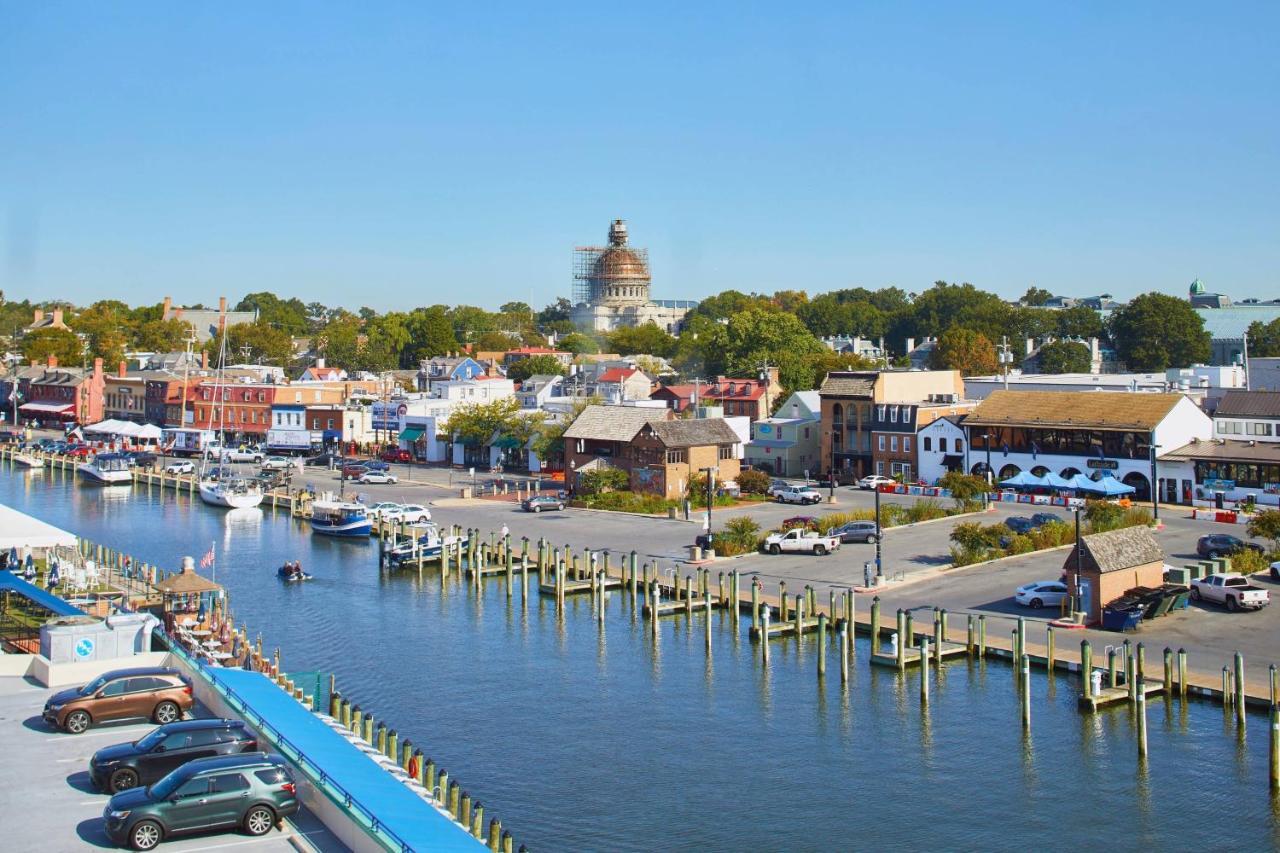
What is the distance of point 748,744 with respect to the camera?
32.8m

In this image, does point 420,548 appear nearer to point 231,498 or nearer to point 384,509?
point 384,509

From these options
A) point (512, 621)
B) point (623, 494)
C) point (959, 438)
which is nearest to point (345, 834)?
point (512, 621)

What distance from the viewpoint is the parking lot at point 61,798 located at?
21125 mm

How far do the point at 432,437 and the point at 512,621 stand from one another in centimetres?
5038

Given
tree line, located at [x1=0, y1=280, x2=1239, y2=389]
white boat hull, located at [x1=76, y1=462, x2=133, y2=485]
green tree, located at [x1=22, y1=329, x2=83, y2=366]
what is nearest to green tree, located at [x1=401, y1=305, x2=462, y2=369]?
tree line, located at [x1=0, y1=280, x2=1239, y2=389]

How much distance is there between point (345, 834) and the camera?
21219mm

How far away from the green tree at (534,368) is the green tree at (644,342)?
94.4 ft

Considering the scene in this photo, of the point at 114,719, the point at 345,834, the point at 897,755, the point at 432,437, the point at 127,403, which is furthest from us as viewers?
the point at 127,403

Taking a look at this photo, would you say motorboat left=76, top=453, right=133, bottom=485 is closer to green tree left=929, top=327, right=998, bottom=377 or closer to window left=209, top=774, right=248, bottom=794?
green tree left=929, top=327, right=998, bottom=377

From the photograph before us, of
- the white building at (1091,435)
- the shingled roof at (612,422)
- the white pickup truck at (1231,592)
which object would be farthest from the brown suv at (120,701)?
the white building at (1091,435)

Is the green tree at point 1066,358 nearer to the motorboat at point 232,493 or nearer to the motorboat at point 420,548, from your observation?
the motorboat at point 232,493

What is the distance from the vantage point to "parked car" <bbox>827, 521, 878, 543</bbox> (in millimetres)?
56031

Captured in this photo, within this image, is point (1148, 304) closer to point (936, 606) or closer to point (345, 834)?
point (936, 606)

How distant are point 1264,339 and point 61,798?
446 ft
